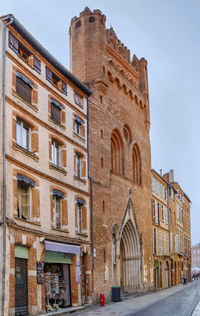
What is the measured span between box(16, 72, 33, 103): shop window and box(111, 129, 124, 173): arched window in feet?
42.6

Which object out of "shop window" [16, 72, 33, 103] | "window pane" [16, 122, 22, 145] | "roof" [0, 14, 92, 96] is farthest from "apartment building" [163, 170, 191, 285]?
"window pane" [16, 122, 22, 145]

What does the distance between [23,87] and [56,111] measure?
370 cm

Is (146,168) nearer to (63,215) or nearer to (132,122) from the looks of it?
(132,122)

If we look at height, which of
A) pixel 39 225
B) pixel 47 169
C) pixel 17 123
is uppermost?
pixel 17 123

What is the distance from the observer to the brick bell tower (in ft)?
95.3

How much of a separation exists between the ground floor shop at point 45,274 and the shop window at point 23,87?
257 inches

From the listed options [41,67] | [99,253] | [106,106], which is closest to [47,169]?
[41,67]

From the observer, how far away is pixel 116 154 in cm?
3438

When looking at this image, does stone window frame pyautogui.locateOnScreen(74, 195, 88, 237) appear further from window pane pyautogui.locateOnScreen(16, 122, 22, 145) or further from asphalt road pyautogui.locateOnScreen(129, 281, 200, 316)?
window pane pyautogui.locateOnScreen(16, 122, 22, 145)

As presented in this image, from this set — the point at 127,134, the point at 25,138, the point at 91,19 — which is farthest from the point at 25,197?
the point at 127,134

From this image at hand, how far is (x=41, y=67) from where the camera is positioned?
23031 mm

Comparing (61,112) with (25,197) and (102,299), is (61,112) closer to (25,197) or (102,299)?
(25,197)

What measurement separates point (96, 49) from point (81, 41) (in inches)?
56.0

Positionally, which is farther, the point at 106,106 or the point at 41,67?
the point at 106,106
